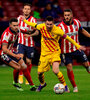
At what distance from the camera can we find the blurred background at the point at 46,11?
53.4 ft

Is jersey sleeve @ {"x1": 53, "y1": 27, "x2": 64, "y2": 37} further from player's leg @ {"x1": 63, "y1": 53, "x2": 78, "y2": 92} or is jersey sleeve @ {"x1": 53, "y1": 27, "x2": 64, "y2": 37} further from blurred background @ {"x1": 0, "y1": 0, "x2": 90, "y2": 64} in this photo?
blurred background @ {"x1": 0, "y1": 0, "x2": 90, "y2": 64}

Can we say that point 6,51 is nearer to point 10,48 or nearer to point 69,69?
point 10,48

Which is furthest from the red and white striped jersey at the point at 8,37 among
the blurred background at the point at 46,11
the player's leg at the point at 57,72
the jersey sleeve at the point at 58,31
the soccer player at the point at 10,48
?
the blurred background at the point at 46,11

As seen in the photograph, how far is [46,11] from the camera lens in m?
17.0

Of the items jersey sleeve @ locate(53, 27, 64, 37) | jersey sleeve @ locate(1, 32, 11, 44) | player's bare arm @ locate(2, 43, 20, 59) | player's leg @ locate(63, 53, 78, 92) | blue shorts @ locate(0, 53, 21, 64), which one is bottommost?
player's leg @ locate(63, 53, 78, 92)

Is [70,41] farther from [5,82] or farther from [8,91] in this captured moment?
[5,82]

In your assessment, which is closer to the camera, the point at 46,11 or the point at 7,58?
the point at 7,58

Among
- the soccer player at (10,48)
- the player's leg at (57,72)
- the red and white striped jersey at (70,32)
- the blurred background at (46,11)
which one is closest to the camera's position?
the player's leg at (57,72)

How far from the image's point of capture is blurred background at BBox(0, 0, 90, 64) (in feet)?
53.4

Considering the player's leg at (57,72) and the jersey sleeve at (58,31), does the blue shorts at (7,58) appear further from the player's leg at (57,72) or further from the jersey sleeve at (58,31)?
the jersey sleeve at (58,31)

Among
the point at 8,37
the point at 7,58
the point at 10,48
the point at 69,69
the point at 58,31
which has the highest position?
the point at 58,31

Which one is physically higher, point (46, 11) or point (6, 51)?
point (46, 11)

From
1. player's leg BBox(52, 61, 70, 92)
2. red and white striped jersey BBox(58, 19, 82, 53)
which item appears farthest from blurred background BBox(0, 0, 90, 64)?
player's leg BBox(52, 61, 70, 92)

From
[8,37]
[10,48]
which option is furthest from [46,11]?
[8,37]
